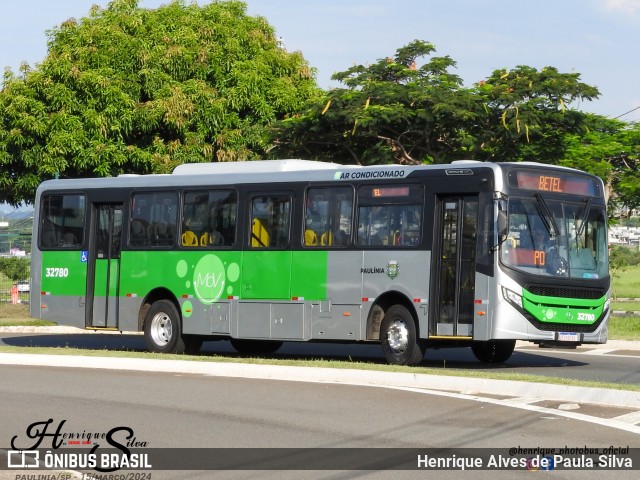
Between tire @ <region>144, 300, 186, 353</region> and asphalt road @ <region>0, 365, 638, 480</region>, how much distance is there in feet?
20.0

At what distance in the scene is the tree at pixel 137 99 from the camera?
35.8m

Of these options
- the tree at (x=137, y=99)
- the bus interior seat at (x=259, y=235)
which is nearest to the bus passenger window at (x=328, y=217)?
the bus interior seat at (x=259, y=235)

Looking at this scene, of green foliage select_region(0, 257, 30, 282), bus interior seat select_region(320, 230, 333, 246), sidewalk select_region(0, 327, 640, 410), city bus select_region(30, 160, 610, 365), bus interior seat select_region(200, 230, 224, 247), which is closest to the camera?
sidewalk select_region(0, 327, 640, 410)

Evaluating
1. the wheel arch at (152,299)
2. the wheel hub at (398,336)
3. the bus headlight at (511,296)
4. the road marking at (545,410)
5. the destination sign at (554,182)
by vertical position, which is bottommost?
the road marking at (545,410)

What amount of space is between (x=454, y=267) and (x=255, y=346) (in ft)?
20.7

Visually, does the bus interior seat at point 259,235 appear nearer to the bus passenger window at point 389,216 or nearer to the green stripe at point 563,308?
the bus passenger window at point 389,216

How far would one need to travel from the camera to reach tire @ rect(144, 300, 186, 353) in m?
23.9


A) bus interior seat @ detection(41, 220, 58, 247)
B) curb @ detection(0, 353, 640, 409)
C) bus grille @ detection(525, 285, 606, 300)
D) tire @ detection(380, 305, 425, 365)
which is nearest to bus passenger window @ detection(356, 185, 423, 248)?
tire @ detection(380, 305, 425, 365)

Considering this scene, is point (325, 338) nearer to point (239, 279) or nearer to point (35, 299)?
point (239, 279)

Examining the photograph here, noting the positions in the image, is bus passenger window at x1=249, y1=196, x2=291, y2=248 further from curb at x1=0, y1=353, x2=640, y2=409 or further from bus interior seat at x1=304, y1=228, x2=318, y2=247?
curb at x1=0, y1=353, x2=640, y2=409

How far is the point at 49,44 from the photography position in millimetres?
38031

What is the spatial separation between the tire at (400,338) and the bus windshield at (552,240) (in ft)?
6.84

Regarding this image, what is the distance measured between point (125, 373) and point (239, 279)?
4.18 meters

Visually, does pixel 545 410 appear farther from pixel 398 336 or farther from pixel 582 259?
pixel 398 336
